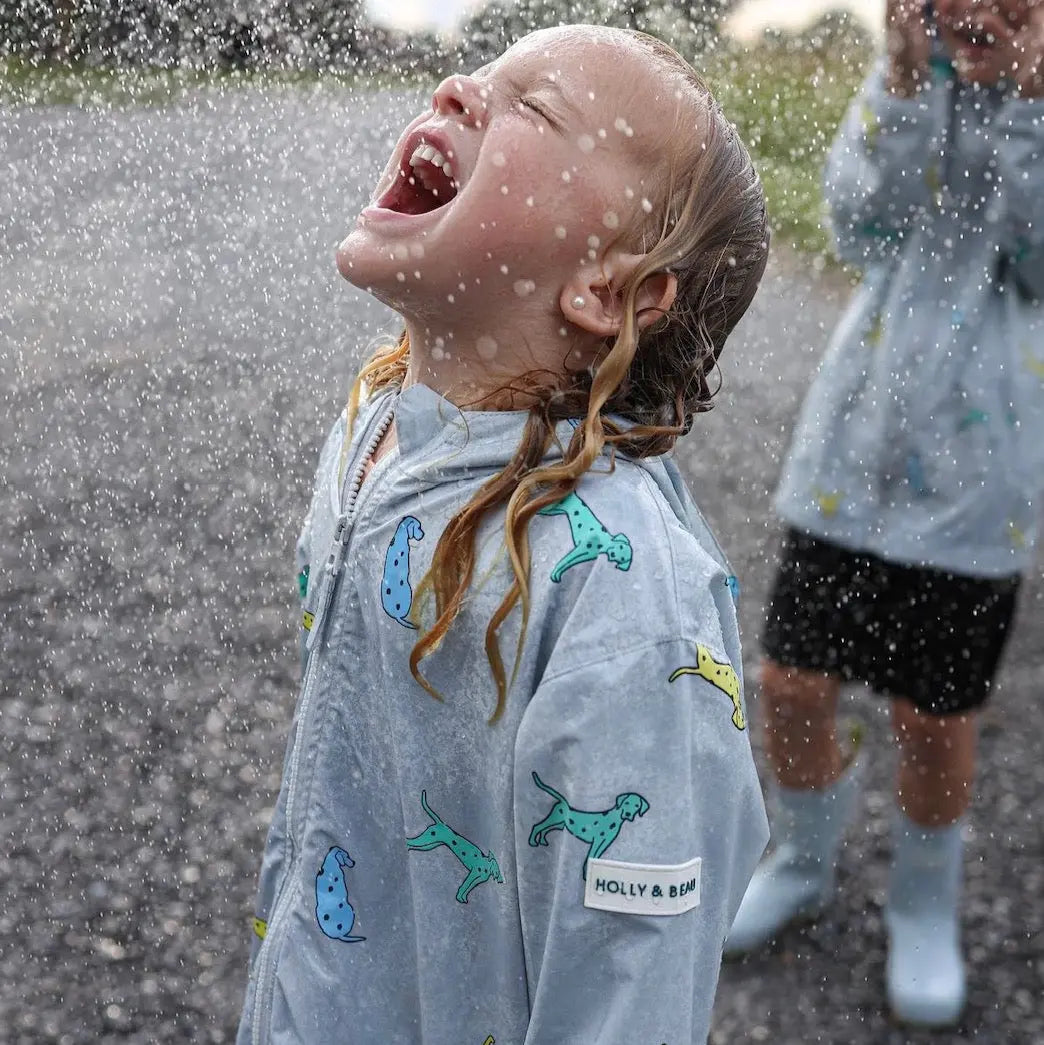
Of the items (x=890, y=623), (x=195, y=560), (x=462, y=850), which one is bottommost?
(x=195, y=560)

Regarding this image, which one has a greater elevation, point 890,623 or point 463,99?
point 463,99

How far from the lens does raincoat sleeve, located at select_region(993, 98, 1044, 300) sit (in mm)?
1450

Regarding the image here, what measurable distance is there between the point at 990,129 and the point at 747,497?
1636 mm

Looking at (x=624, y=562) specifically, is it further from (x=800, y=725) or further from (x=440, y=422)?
(x=800, y=725)

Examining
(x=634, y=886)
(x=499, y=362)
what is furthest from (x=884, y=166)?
(x=634, y=886)

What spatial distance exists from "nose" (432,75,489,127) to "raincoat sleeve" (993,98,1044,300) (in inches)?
33.1

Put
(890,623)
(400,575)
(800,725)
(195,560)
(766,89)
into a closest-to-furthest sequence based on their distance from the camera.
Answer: (400,575) < (890,623) < (800,725) < (766,89) < (195,560)

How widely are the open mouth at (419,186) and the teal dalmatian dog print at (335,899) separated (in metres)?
0.44

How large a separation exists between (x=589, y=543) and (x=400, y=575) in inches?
5.5

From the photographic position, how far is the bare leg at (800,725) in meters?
1.77

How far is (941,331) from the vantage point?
152cm

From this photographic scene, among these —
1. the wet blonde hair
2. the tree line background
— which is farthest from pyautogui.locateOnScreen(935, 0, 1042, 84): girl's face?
the tree line background

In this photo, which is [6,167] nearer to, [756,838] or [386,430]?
[386,430]

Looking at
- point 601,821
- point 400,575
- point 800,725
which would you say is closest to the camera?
point 601,821
